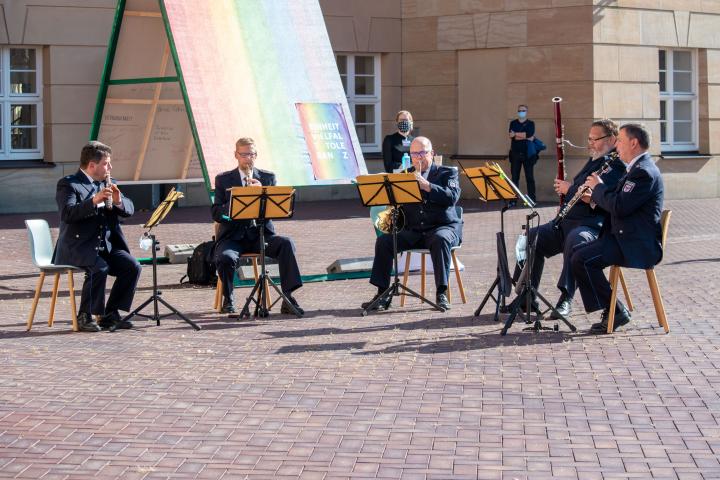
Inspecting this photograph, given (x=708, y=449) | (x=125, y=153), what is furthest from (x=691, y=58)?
(x=708, y=449)

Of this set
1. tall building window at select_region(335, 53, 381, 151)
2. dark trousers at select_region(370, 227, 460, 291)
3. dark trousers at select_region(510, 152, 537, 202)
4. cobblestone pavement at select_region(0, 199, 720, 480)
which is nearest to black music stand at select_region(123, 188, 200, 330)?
cobblestone pavement at select_region(0, 199, 720, 480)

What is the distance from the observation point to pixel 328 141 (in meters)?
14.0

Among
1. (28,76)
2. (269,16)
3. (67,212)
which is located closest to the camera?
(67,212)

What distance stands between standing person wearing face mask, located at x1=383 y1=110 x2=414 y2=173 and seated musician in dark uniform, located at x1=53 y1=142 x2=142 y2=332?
6.42 m

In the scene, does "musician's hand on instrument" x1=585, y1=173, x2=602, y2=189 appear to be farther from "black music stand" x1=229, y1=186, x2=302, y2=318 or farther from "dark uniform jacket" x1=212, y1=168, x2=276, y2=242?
"dark uniform jacket" x1=212, y1=168, x2=276, y2=242

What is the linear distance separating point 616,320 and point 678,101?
16.4 m

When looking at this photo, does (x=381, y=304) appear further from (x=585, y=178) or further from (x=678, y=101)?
(x=678, y=101)

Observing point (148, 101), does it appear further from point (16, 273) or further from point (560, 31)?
point (560, 31)

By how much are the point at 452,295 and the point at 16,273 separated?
509 cm

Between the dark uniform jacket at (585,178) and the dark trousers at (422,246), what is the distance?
1216 mm

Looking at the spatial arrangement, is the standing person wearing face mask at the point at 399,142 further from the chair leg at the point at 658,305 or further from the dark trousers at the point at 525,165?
the chair leg at the point at 658,305

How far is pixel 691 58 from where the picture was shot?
83.3 feet

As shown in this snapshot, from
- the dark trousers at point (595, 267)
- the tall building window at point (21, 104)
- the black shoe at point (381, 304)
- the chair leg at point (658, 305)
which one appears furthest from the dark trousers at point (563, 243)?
A: the tall building window at point (21, 104)

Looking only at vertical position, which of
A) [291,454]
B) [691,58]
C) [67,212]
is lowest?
[291,454]
